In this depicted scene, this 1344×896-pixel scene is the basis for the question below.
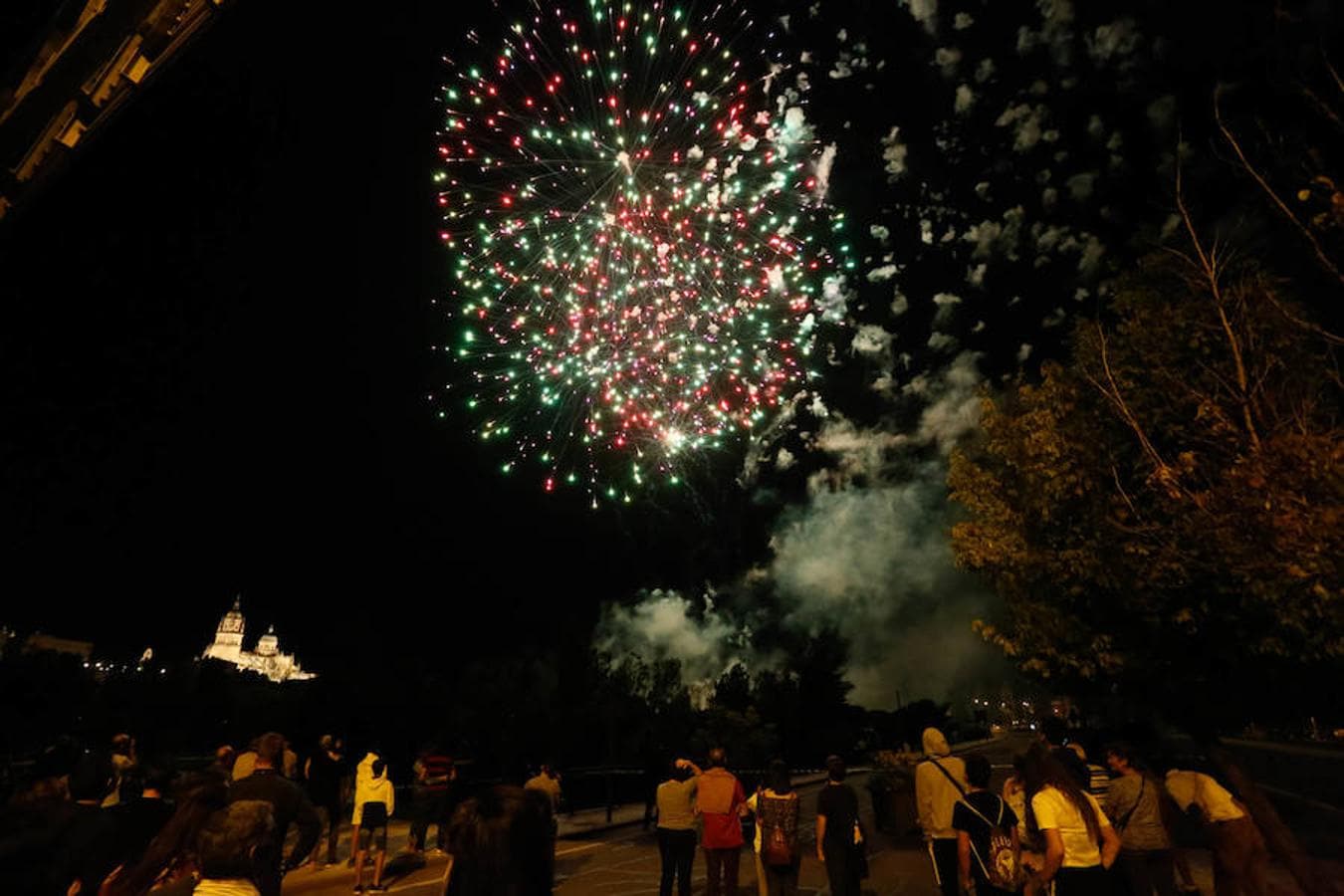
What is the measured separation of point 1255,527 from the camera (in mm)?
6648

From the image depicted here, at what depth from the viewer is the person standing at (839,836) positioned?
251 inches

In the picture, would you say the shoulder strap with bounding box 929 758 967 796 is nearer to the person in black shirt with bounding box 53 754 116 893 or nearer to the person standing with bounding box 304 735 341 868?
the person in black shirt with bounding box 53 754 116 893

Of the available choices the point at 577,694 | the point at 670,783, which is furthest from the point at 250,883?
the point at 577,694

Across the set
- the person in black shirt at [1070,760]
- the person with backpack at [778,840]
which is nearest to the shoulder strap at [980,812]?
the person in black shirt at [1070,760]

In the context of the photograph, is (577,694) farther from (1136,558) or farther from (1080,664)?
(1136,558)

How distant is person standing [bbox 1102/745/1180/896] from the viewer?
233 inches

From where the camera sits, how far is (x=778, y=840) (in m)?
6.27

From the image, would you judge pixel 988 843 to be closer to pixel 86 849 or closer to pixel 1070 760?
pixel 1070 760

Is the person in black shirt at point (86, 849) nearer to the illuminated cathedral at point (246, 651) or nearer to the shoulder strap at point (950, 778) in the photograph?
the shoulder strap at point (950, 778)

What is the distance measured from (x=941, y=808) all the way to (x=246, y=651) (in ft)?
460

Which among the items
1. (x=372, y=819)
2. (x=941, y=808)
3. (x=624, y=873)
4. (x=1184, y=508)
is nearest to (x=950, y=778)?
(x=941, y=808)

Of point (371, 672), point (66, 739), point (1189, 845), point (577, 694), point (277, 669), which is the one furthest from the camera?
point (277, 669)

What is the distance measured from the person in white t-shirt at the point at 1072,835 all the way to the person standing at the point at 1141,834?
1851mm

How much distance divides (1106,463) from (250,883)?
36.5 feet
